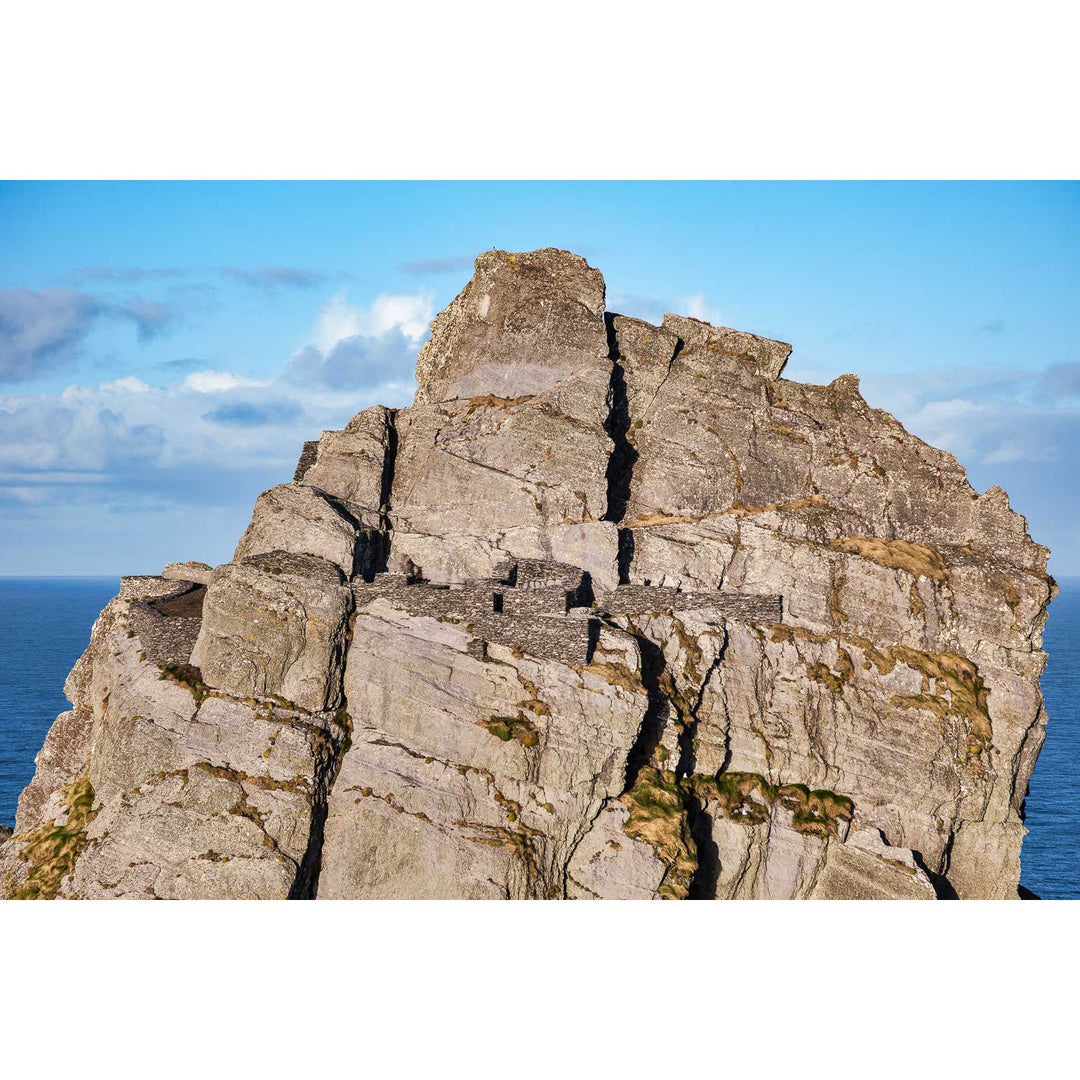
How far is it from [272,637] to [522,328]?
49.7 ft

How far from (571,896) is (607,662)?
646 centimetres

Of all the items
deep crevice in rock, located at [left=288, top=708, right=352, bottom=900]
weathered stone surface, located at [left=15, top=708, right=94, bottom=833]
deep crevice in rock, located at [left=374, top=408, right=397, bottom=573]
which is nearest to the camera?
deep crevice in rock, located at [left=288, top=708, right=352, bottom=900]

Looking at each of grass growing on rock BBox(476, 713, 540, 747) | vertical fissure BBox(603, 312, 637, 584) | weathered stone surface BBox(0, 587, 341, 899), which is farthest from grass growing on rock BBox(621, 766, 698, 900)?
weathered stone surface BBox(0, 587, 341, 899)

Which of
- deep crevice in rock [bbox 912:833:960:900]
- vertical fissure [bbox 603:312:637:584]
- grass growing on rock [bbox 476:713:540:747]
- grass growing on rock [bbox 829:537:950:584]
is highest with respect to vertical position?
vertical fissure [bbox 603:312:637:584]

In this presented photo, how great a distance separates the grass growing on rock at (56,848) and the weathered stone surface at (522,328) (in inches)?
706

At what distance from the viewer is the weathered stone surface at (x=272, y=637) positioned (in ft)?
96.8

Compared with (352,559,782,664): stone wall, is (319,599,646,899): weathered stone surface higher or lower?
lower

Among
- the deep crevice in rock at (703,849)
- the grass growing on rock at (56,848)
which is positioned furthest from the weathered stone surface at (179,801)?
the deep crevice in rock at (703,849)

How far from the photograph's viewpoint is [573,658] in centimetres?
2927

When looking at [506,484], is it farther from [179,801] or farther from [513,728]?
[179,801]

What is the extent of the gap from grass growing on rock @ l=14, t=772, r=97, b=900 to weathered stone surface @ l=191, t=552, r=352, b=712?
16.8ft

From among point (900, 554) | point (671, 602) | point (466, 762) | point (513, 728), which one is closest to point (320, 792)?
point (466, 762)

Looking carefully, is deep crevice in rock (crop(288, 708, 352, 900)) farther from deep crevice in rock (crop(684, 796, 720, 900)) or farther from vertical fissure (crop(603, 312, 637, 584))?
vertical fissure (crop(603, 312, 637, 584))

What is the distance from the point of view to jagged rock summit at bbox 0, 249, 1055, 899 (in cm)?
2805
